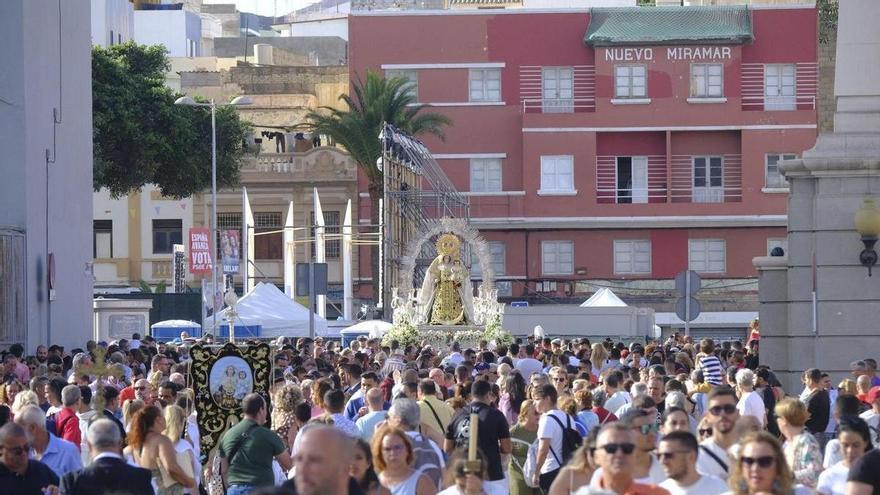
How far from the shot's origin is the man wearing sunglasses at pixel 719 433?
10891 millimetres

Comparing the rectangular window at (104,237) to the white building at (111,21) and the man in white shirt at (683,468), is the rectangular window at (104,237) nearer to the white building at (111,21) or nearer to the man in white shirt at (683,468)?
the white building at (111,21)

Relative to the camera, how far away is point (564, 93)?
2672 inches

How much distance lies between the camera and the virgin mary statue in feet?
131

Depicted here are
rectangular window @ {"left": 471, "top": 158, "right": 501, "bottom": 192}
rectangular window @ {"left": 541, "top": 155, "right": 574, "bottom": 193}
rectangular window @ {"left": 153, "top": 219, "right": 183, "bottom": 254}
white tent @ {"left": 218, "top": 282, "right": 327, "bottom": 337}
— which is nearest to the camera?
white tent @ {"left": 218, "top": 282, "right": 327, "bottom": 337}

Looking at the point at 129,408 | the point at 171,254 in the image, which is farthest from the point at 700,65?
the point at 129,408

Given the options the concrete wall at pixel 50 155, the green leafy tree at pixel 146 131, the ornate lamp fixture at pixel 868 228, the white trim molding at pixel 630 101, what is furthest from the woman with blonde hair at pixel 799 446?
the white trim molding at pixel 630 101

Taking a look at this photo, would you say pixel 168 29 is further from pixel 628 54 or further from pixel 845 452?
pixel 845 452

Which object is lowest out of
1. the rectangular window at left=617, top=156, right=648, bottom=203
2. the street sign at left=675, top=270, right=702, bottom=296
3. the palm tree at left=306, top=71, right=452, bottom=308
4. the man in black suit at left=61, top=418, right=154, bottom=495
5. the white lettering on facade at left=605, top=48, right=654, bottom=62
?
the man in black suit at left=61, top=418, right=154, bottom=495

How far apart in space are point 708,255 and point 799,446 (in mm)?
56872

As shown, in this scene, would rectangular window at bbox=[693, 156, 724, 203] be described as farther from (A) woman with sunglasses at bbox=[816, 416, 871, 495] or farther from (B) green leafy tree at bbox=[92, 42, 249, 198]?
(A) woman with sunglasses at bbox=[816, 416, 871, 495]

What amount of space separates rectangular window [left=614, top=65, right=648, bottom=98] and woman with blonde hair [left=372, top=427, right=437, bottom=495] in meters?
56.6

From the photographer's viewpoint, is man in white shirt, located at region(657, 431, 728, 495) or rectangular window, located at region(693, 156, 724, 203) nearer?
man in white shirt, located at region(657, 431, 728, 495)

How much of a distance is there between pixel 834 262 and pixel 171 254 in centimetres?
5521

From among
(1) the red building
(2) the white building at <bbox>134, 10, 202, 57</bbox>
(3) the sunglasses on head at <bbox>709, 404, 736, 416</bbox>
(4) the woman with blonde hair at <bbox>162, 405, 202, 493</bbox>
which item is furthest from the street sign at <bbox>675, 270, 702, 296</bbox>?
(2) the white building at <bbox>134, 10, 202, 57</bbox>
